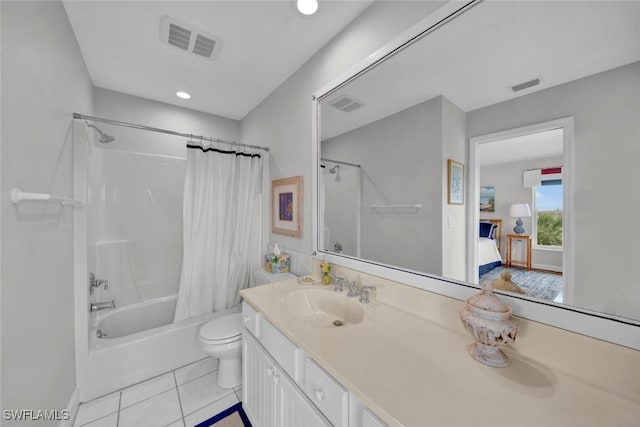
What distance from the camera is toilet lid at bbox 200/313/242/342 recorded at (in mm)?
1595

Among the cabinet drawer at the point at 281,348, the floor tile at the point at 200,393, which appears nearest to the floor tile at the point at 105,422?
the floor tile at the point at 200,393

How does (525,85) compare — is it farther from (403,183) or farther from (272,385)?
(272,385)

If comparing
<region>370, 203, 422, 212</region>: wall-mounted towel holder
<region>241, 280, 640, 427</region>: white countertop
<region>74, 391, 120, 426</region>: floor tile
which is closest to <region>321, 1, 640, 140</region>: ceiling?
<region>370, 203, 422, 212</region>: wall-mounted towel holder

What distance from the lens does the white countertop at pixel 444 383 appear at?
523 mm

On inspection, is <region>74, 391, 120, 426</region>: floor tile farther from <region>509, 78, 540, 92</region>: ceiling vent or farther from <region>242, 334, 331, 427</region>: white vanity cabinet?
<region>509, 78, 540, 92</region>: ceiling vent

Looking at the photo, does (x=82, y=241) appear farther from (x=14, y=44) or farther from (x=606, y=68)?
(x=606, y=68)

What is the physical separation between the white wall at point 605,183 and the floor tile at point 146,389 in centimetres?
237

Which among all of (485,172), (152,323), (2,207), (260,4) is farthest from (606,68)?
(152,323)

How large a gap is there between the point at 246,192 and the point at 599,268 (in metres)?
2.21

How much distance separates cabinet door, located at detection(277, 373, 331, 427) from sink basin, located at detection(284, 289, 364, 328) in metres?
0.32

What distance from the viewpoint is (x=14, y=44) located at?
0.89m

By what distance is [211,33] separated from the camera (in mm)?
1546

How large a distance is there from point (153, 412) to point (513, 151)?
2404mm

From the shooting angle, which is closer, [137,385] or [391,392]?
[391,392]
